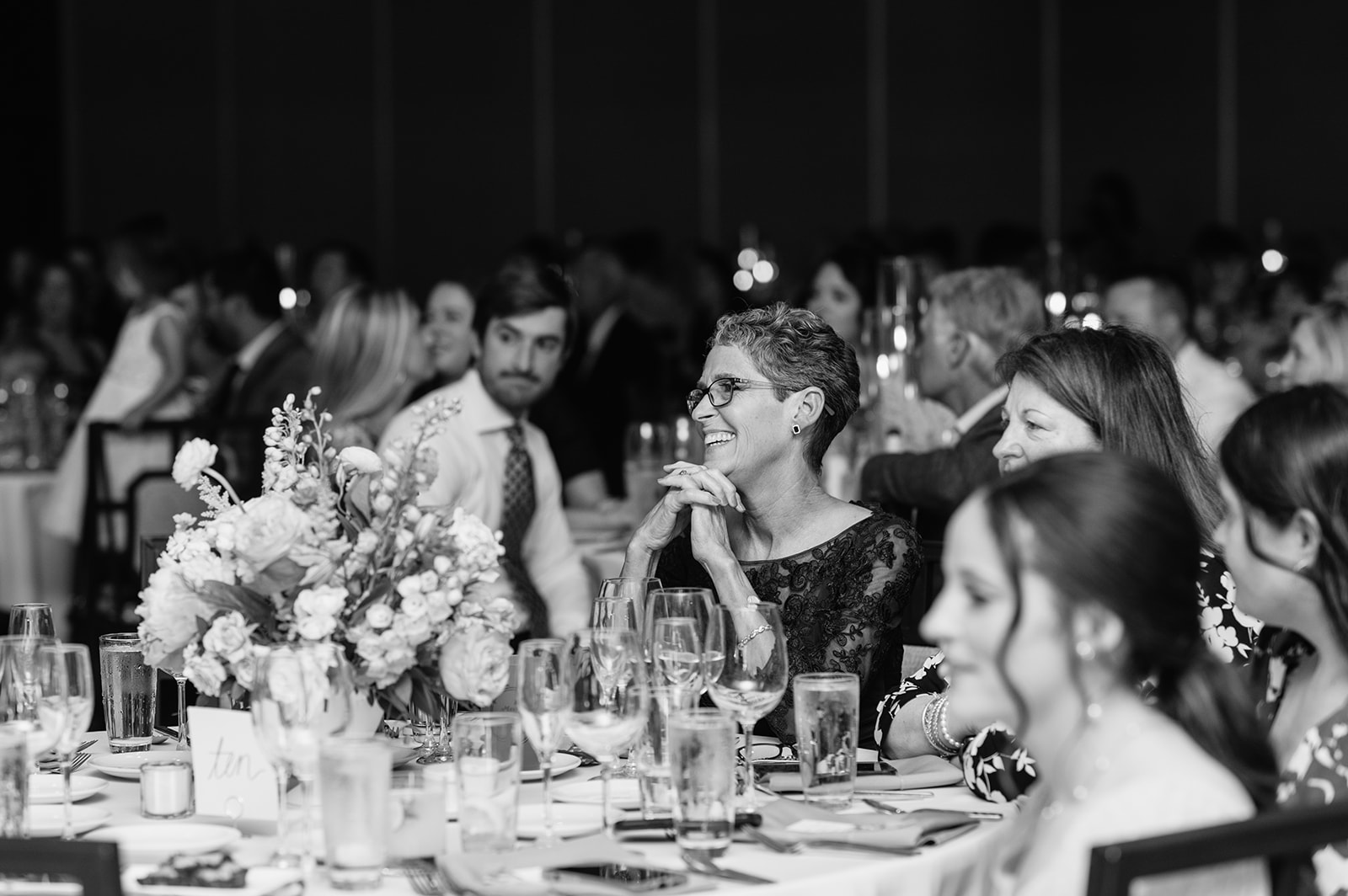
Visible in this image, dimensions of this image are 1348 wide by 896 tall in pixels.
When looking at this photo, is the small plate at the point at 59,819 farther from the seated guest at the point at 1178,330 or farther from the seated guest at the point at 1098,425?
the seated guest at the point at 1178,330

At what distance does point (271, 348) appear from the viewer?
6.29 m

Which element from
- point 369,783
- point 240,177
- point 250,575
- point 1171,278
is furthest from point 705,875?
point 240,177

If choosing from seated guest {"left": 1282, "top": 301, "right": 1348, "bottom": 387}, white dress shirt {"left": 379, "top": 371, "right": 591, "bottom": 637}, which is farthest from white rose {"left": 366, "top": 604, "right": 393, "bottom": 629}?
seated guest {"left": 1282, "top": 301, "right": 1348, "bottom": 387}

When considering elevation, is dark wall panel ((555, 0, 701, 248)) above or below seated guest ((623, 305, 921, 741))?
above

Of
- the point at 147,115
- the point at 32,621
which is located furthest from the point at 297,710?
the point at 147,115

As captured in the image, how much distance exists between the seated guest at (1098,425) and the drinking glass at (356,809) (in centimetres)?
100

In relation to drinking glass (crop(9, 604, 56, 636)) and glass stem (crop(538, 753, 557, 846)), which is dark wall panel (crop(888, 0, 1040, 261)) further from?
glass stem (crop(538, 753, 557, 846))

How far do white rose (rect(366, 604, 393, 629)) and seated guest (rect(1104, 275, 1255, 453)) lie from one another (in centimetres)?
413

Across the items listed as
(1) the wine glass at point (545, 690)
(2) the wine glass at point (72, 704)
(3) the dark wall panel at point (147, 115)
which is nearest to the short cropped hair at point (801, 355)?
(1) the wine glass at point (545, 690)

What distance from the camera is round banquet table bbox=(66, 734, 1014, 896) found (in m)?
1.91

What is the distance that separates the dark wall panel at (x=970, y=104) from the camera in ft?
36.3

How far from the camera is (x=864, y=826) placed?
83.4 inches

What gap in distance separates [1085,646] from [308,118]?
10.8m

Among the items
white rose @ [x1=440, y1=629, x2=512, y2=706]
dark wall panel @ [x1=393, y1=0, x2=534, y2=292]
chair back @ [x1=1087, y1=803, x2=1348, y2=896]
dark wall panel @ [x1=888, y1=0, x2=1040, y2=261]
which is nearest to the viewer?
chair back @ [x1=1087, y1=803, x2=1348, y2=896]
